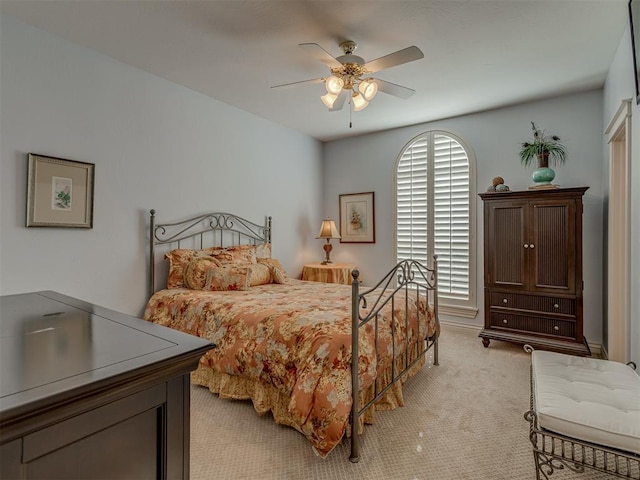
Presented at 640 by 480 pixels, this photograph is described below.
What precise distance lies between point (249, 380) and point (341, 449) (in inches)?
32.5

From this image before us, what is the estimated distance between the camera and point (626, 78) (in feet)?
8.00

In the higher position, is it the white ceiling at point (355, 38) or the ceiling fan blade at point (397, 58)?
the white ceiling at point (355, 38)

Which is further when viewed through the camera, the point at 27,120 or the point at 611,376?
the point at 27,120

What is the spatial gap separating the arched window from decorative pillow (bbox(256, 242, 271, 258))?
1864mm

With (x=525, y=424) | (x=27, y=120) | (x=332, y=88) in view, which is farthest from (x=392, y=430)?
(x=27, y=120)

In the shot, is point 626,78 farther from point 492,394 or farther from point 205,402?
point 205,402

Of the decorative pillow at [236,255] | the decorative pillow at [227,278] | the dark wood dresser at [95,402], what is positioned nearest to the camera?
the dark wood dresser at [95,402]

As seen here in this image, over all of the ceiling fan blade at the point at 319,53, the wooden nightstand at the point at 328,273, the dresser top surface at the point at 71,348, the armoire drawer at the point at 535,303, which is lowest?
the armoire drawer at the point at 535,303

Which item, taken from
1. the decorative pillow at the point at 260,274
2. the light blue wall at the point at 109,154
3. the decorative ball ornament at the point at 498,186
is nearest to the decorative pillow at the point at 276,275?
the decorative pillow at the point at 260,274

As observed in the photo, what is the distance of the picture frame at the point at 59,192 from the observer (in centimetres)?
245

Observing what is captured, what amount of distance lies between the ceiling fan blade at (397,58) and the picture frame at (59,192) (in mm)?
2381

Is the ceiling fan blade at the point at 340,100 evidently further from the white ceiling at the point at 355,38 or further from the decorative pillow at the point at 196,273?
the decorative pillow at the point at 196,273

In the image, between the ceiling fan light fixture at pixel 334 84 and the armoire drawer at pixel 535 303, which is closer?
the ceiling fan light fixture at pixel 334 84

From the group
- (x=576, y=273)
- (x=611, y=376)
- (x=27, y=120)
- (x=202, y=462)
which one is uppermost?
(x=27, y=120)
